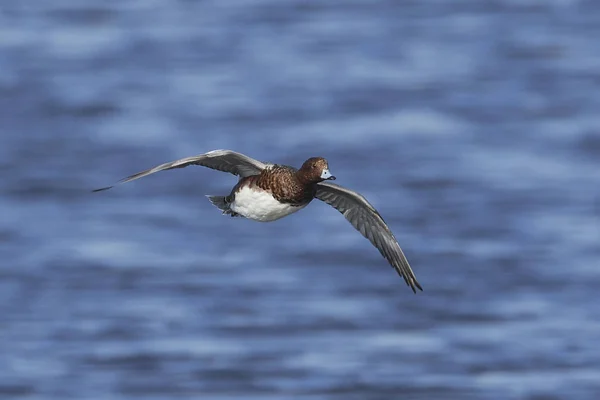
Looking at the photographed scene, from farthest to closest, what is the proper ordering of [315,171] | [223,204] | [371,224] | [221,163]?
1. [371,224]
2. [223,204]
3. [221,163]
4. [315,171]

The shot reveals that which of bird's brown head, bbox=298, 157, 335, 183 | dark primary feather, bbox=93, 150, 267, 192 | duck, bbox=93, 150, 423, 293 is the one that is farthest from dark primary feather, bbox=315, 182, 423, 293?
bird's brown head, bbox=298, 157, 335, 183

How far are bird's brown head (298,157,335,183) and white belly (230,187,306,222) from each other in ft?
0.87

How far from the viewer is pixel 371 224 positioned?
10438 mm

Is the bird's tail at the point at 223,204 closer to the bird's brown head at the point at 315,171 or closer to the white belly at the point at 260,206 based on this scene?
the white belly at the point at 260,206

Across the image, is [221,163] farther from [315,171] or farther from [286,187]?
[315,171]

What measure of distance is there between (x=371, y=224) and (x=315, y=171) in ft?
4.11

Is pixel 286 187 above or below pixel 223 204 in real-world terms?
below

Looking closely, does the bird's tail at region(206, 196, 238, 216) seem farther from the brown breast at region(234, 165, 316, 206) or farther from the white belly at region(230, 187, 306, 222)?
the brown breast at region(234, 165, 316, 206)

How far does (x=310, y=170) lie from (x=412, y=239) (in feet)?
47.1

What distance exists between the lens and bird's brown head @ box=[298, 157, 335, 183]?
9.23m

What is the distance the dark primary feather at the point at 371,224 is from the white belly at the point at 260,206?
610 mm

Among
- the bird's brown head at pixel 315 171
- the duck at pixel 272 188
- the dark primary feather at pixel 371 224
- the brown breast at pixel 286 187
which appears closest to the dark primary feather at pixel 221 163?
the duck at pixel 272 188

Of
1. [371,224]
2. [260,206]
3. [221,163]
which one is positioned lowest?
[260,206]

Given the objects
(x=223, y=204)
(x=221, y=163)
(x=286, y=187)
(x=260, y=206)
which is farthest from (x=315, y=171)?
(x=223, y=204)
